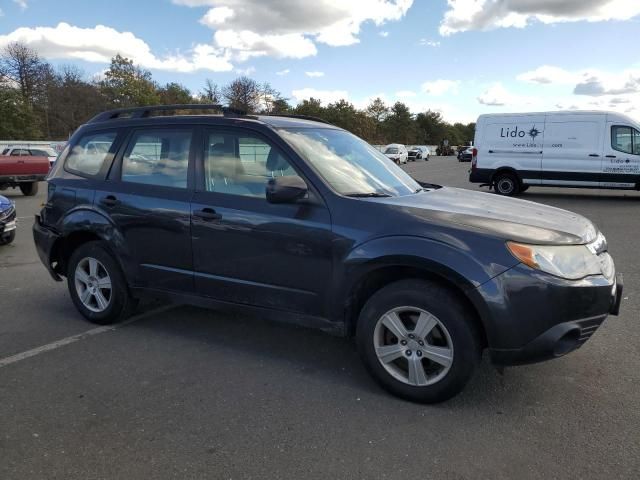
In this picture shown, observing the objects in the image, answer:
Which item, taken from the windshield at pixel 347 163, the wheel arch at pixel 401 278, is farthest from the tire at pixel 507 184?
the wheel arch at pixel 401 278

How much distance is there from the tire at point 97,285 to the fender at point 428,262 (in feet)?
7.08

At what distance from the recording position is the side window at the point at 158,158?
415cm

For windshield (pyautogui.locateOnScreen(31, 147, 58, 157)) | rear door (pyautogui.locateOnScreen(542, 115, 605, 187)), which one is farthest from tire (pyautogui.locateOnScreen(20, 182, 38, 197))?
rear door (pyautogui.locateOnScreen(542, 115, 605, 187))

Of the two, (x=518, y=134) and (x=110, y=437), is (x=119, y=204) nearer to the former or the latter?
(x=110, y=437)

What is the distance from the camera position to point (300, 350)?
4.11 metres

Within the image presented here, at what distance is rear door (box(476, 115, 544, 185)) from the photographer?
49.4ft

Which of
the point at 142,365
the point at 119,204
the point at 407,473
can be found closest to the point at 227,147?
the point at 119,204

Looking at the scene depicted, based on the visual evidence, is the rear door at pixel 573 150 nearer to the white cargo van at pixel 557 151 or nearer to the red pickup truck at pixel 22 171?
the white cargo van at pixel 557 151

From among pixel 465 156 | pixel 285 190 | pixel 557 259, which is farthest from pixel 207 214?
pixel 465 156

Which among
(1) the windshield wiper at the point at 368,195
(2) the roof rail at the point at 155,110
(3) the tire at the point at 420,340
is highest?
(2) the roof rail at the point at 155,110

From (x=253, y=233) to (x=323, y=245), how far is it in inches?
22.0

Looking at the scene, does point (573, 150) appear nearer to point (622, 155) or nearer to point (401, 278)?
point (622, 155)

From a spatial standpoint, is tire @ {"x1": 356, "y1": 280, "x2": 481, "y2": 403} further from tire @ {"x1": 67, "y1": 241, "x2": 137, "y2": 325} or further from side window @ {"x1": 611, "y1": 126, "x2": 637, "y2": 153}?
side window @ {"x1": 611, "y1": 126, "x2": 637, "y2": 153}

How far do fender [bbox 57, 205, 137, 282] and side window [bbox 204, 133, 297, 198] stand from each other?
1.01 meters
